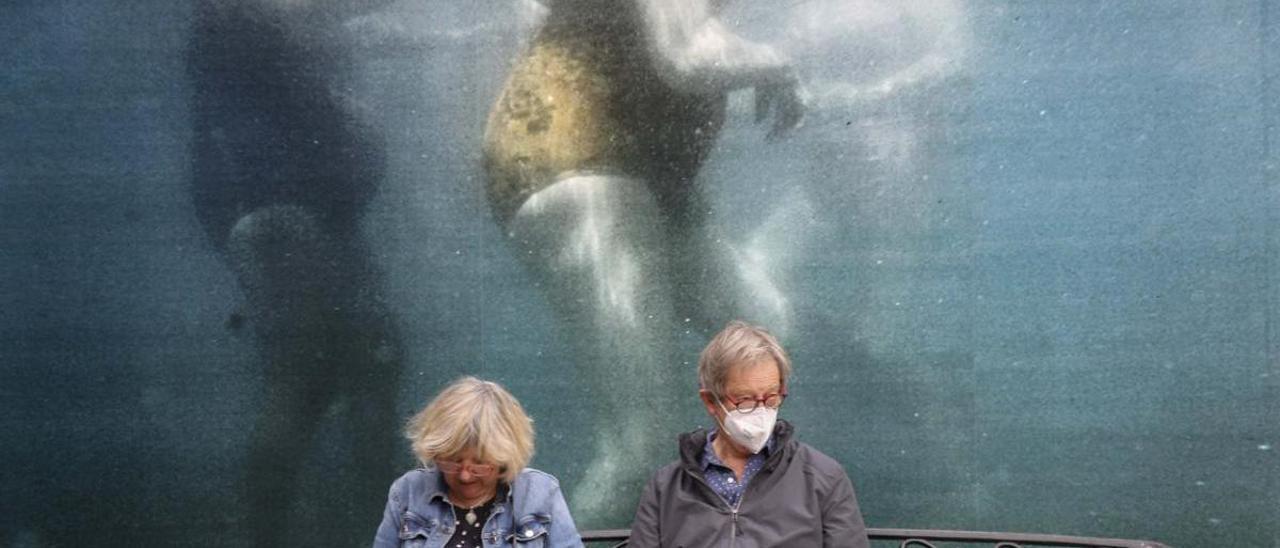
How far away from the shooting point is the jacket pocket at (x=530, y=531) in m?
3.73

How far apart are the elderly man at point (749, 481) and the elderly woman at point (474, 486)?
0.31 meters

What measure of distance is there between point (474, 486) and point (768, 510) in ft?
2.77

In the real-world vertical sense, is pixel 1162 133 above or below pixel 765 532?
above

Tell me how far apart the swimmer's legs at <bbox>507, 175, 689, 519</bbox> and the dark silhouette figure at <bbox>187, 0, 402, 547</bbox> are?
30.7 inches

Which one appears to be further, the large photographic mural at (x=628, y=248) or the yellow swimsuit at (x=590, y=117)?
the yellow swimsuit at (x=590, y=117)

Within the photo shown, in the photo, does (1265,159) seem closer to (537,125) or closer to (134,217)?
(537,125)

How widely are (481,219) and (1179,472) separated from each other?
321 cm

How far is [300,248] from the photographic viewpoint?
5.76 m

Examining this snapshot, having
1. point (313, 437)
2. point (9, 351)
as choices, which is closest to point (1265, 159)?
point (313, 437)

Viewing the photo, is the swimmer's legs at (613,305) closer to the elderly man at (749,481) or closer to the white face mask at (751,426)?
the elderly man at (749,481)

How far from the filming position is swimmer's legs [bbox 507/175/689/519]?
18.7 ft

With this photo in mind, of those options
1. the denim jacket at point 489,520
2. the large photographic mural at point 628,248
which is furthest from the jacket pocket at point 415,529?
the large photographic mural at point 628,248

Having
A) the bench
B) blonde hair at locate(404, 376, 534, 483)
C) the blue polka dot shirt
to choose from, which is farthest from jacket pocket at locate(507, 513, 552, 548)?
the bench

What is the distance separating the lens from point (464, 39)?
5.73 meters
